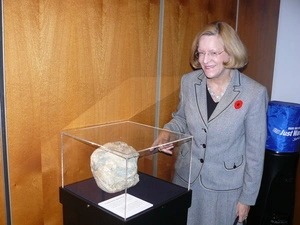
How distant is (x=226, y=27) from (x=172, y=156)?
2.30 feet

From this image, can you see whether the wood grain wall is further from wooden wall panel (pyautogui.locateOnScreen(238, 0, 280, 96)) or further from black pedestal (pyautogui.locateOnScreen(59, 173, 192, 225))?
wooden wall panel (pyautogui.locateOnScreen(238, 0, 280, 96))

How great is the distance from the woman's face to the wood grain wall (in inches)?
14.7

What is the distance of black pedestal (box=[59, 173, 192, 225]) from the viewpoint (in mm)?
1188

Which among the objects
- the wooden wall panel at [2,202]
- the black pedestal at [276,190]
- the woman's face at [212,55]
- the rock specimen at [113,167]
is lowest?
the black pedestal at [276,190]

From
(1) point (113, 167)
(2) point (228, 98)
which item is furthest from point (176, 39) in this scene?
(1) point (113, 167)

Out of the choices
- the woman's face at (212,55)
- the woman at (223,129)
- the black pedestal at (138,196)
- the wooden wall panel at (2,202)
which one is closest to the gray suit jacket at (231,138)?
the woman at (223,129)

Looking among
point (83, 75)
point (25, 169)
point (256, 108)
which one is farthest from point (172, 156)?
point (25, 169)

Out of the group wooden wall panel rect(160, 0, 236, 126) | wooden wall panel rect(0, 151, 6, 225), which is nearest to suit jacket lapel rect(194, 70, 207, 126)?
wooden wall panel rect(160, 0, 236, 126)

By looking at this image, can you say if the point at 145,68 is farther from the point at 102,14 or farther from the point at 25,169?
the point at 25,169

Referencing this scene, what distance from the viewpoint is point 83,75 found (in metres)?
1.52

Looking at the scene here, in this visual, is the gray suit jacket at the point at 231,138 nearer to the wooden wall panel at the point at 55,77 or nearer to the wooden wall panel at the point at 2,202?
the wooden wall panel at the point at 55,77

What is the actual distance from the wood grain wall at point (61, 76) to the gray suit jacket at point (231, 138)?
366 mm

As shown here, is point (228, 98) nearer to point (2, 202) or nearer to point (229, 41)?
point (229, 41)

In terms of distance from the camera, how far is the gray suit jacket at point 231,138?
1.55 m
